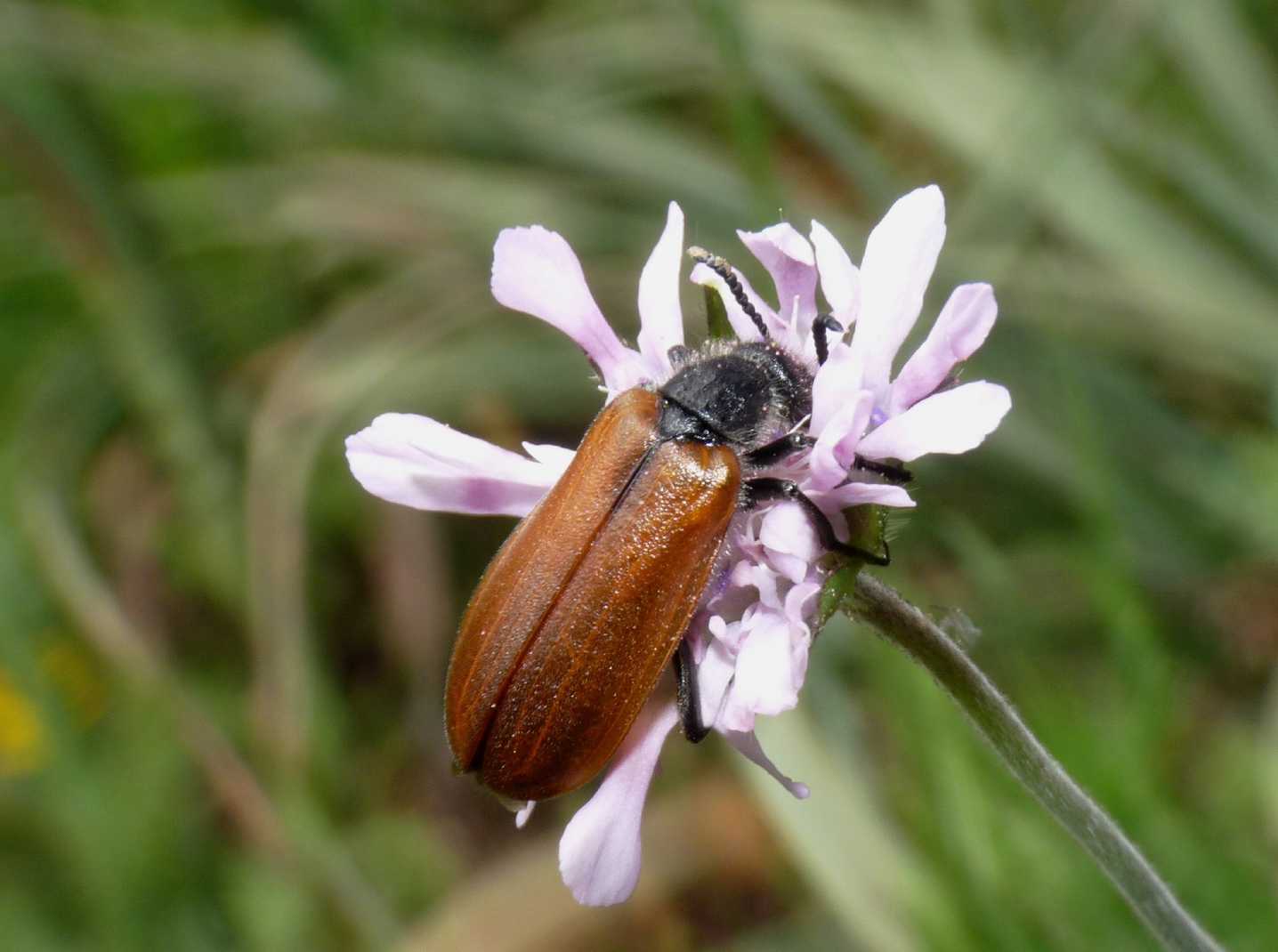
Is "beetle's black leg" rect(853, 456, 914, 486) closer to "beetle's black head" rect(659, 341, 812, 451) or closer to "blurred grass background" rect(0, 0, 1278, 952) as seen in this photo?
"beetle's black head" rect(659, 341, 812, 451)

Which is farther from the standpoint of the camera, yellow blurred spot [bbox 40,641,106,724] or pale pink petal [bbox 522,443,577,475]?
yellow blurred spot [bbox 40,641,106,724]

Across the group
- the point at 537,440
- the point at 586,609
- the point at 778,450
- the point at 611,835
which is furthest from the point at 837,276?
the point at 537,440

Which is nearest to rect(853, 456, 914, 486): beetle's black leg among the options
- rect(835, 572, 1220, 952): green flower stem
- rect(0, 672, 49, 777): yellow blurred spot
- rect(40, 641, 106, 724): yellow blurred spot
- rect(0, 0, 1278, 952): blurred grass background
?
rect(835, 572, 1220, 952): green flower stem

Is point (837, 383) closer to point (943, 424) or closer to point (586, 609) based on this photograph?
point (943, 424)

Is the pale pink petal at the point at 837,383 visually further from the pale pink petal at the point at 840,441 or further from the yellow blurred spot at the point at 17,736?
the yellow blurred spot at the point at 17,736

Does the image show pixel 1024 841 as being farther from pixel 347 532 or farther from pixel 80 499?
pixel 80 499

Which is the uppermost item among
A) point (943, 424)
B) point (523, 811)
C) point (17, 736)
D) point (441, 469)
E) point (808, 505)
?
point (943, 424)
